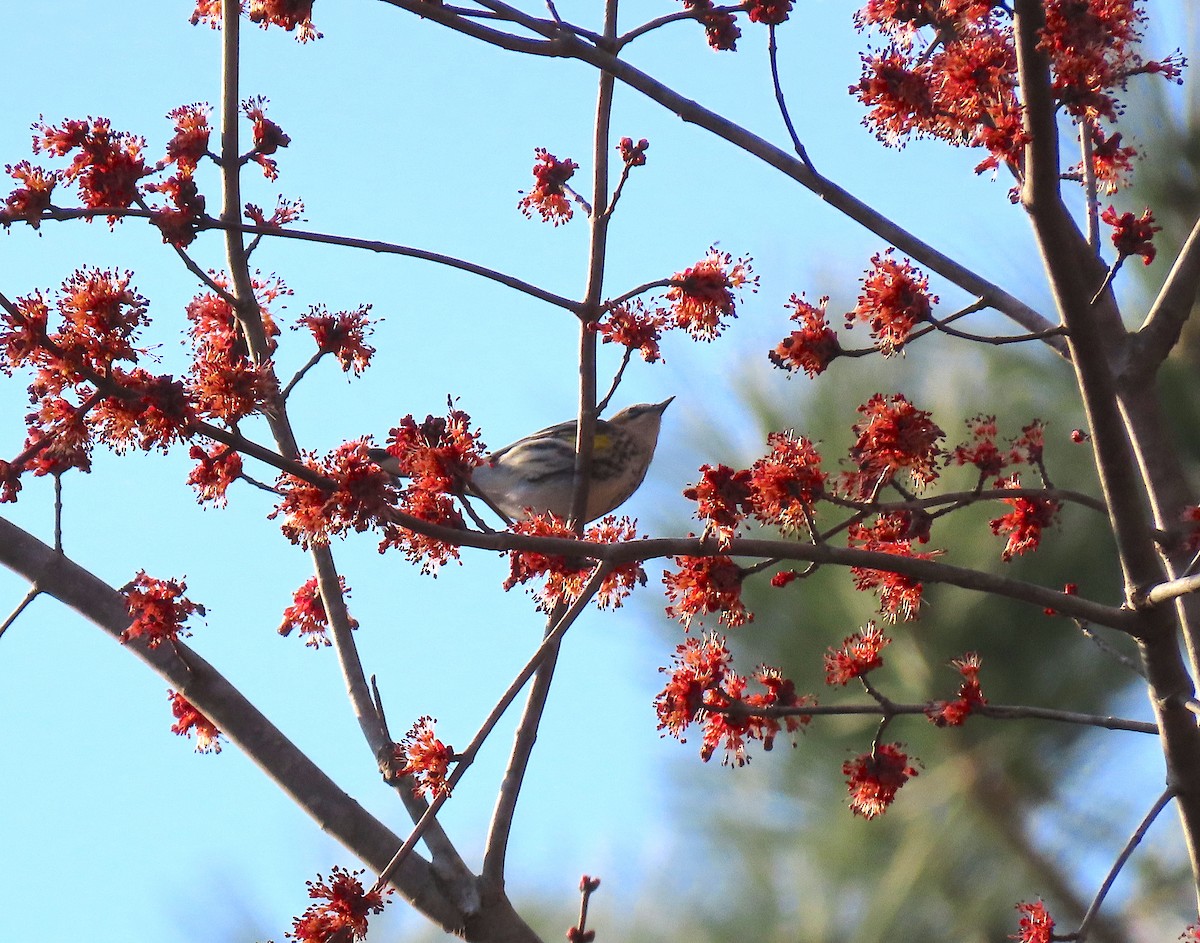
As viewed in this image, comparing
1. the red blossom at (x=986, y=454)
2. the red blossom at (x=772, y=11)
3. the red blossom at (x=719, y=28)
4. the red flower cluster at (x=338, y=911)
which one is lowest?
the red flower cluster at (x=338, y=911)

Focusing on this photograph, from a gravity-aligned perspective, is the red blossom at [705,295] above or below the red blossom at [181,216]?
above

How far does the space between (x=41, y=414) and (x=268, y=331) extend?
0.89 metres

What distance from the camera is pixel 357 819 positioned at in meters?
2.52

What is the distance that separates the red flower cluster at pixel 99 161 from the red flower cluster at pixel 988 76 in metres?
1.23

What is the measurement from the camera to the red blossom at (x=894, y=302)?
224 cm

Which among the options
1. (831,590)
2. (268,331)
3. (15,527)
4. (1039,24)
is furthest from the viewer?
(831,590)

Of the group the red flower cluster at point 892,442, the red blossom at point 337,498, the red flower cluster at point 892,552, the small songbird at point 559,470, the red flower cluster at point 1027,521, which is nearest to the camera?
the red blossom at point 337,498

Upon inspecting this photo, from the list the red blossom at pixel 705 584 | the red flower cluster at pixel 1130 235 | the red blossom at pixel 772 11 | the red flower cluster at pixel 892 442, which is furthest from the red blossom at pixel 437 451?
the red flower cluster at pixel 1130 235

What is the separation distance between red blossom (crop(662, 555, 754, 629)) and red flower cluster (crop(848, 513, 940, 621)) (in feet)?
Answer: 0.79

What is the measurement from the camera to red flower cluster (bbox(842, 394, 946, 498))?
7.52 ft

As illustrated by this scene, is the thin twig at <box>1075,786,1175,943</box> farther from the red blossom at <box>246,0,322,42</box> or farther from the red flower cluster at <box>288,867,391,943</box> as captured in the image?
the red blossom at <box>246,0,322,42</box>

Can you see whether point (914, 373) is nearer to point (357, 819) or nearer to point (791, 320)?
point (791, 320)

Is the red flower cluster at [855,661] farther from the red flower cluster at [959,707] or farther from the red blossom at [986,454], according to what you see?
the red blossom at [986,454]

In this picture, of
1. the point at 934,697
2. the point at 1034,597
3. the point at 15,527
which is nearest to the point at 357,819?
the point at 15,527
